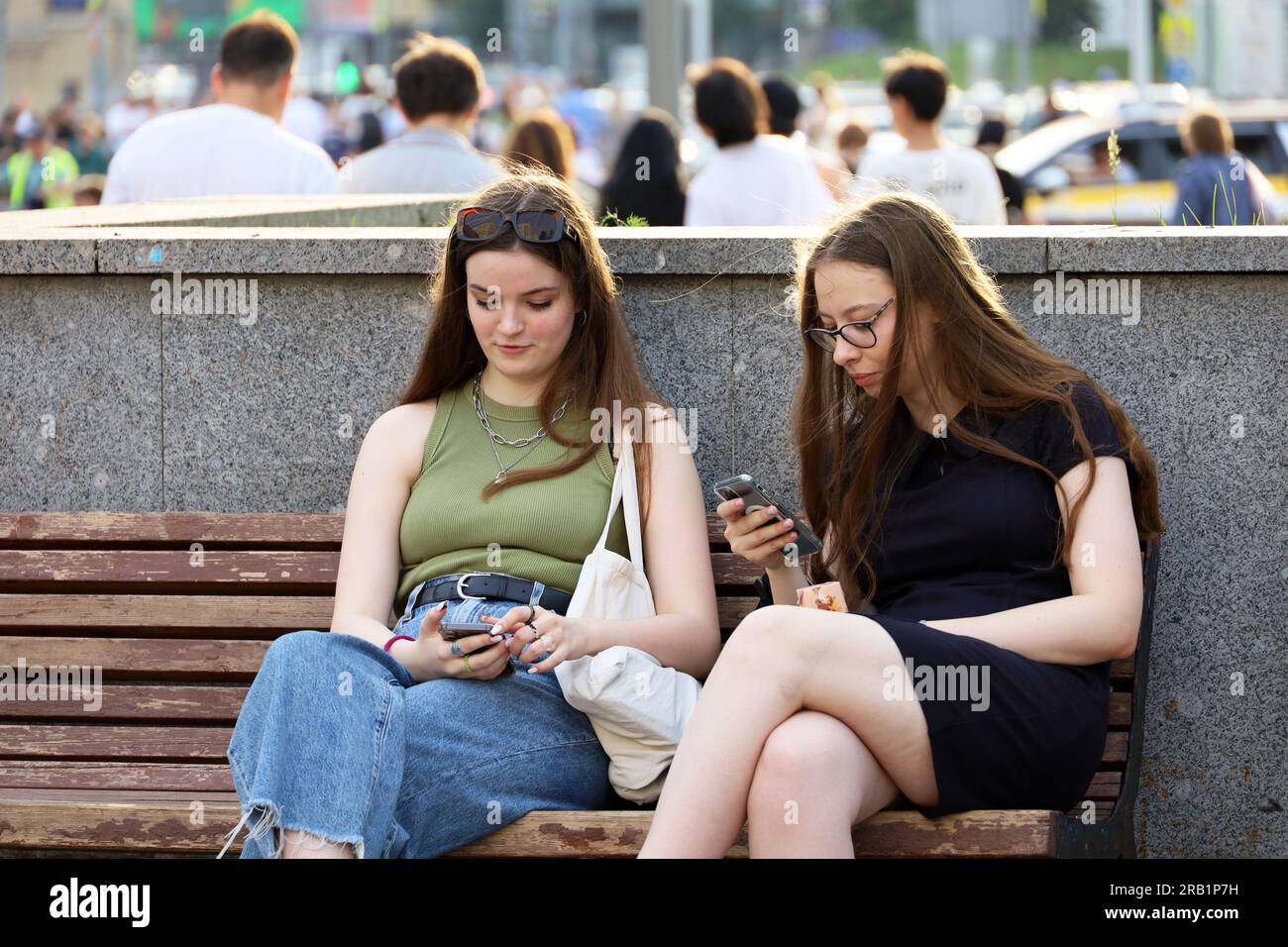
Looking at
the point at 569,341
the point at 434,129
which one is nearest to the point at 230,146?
the point at 434,129

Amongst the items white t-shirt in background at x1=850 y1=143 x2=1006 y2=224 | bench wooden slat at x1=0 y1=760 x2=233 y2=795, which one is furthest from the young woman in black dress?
white t-shirt in background at x1=850 y1=143 x2=1006 y2=224

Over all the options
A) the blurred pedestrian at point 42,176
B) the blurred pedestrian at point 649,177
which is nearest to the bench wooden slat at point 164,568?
the blurred pedestrian at point 649,177

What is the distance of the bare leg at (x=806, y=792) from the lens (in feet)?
10.7

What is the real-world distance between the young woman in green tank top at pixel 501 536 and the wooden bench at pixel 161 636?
419 mm

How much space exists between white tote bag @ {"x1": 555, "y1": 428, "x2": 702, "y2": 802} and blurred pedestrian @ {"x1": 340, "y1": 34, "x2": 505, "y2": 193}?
4055 millimetres

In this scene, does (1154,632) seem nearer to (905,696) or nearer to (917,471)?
(917,471)

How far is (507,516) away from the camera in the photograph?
3973mm

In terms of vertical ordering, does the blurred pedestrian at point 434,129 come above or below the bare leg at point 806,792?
above

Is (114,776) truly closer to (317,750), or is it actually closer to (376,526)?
(376,526)

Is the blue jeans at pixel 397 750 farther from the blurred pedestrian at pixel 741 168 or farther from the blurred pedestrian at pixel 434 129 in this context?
the blurred pedestrian at pixel 741 168

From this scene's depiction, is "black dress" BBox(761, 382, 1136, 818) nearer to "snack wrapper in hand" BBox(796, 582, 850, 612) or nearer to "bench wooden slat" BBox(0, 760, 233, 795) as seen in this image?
"snack wrapper in hand" BBox(796, 582, 850, 612)

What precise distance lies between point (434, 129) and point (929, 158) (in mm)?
2102
